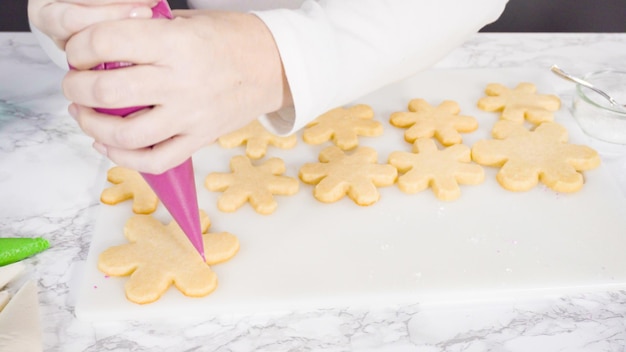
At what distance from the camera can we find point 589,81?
4.17 feet

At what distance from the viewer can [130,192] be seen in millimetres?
1034

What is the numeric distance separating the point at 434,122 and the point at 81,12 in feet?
2.16

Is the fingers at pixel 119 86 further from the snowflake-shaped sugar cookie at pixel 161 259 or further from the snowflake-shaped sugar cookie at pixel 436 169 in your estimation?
the snowflake-shaped sugar cookie at pixel 436 169

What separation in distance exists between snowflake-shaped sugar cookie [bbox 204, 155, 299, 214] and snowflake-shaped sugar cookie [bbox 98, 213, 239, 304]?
63 mm

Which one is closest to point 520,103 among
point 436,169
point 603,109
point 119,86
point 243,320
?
point 603,109

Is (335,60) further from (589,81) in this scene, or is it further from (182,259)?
(589,81)

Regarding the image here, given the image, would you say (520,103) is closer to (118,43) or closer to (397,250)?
(397,250)

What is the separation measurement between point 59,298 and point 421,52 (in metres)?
0.58

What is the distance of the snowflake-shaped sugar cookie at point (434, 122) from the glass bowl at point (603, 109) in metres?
0.19

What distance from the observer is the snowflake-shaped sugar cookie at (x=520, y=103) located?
1.21 meters

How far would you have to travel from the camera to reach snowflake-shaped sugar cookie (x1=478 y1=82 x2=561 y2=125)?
1212 mm

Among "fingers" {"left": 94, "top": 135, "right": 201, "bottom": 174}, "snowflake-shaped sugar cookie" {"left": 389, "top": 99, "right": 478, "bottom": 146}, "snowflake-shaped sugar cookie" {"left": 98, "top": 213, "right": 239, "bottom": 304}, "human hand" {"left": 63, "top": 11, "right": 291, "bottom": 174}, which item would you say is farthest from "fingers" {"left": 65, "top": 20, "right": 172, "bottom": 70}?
"snowflake-shaped sugar cookie" {"left": 389, "top": 99, "right": 478, "bottom": 146}

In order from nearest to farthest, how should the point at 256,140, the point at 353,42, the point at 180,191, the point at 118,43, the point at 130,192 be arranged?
1. the point at 118,43
2. the point at 180,191
3. the point at 353,42
4. the point at 130,192
5. the point at 256,140

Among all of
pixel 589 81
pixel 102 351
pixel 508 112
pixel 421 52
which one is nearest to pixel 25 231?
pixel 102 351
